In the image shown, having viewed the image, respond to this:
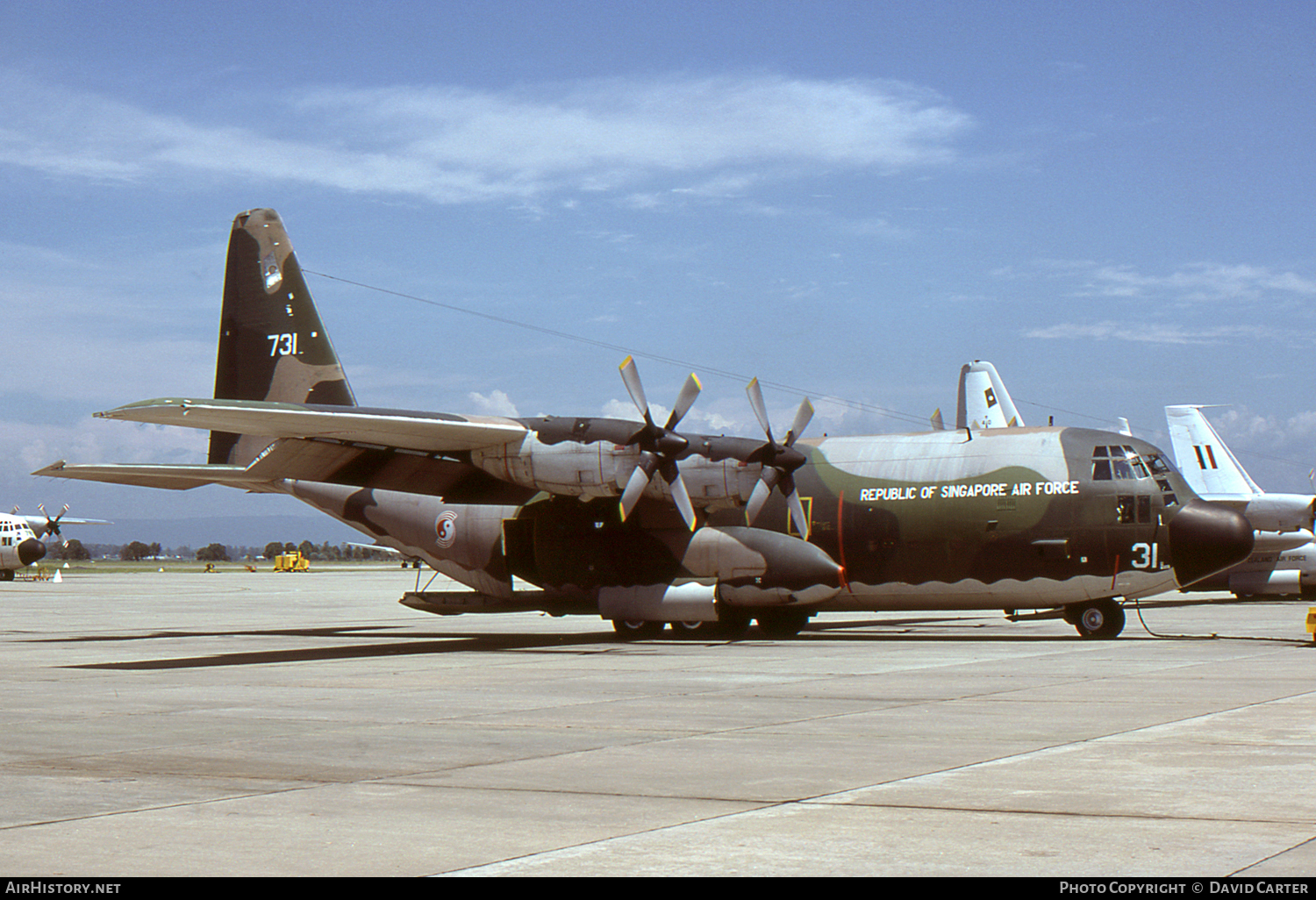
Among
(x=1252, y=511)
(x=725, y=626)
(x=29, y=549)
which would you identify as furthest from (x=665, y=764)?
(x=29, y=549)

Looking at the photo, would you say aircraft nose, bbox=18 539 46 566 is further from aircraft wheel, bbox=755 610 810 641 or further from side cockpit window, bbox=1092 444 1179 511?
side cockpit window, bbox=1092 444 1179 511

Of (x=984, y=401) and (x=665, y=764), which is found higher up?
(x=984, y=401)

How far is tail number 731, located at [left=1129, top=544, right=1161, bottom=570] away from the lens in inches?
968

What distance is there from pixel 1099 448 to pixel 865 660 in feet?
25.2

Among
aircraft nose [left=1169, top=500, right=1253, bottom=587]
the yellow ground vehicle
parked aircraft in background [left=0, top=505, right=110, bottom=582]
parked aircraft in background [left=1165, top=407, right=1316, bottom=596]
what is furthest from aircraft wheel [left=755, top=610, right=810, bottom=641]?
the yellow ground vehicle

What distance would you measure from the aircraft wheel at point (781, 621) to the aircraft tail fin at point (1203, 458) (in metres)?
26.7

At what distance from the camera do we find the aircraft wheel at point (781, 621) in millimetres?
27859

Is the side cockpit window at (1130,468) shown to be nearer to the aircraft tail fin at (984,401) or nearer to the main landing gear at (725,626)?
the main landing gear at (725,626)

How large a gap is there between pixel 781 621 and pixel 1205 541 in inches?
338

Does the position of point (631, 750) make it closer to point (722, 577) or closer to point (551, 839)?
point (551, 839)

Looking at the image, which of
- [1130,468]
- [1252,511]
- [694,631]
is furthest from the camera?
[1252,511]

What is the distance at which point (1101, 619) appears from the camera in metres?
25.8

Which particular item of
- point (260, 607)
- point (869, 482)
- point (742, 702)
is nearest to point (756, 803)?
point (742, 702)

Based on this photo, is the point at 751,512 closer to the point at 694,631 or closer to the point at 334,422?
the point at 694,631
